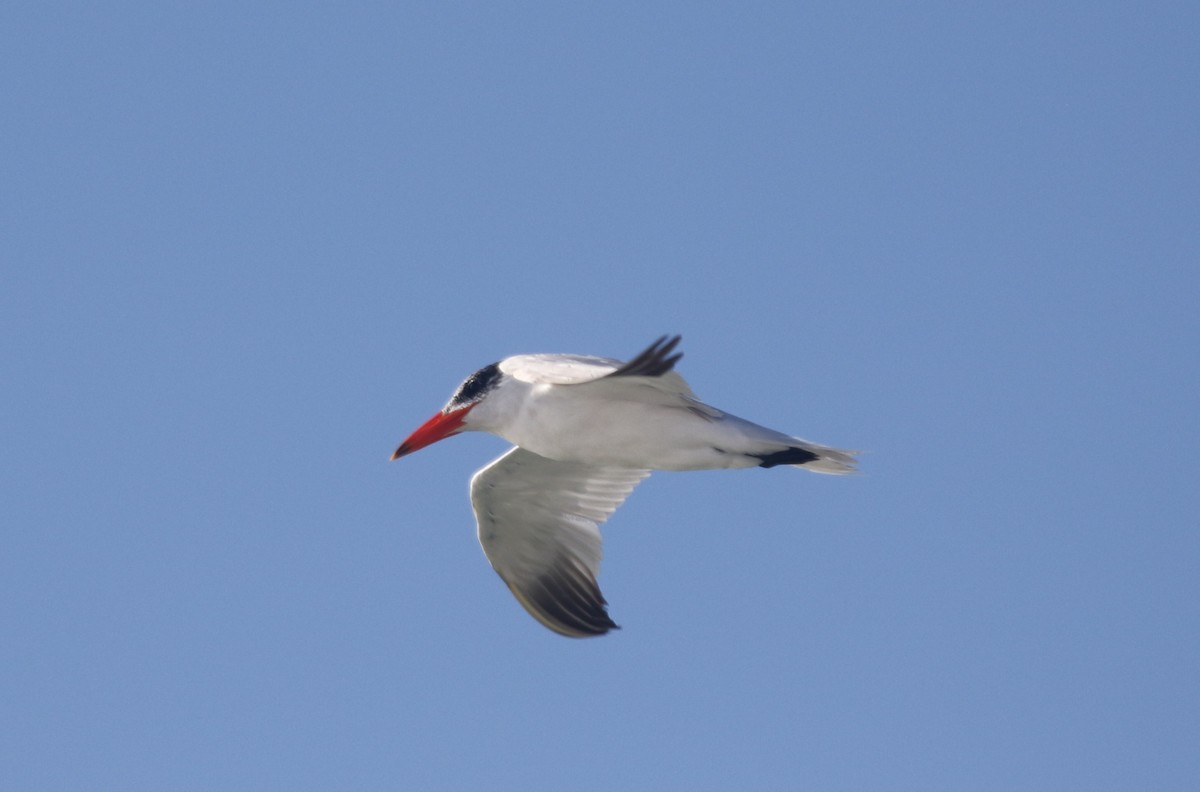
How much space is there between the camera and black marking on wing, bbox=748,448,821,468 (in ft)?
28.3

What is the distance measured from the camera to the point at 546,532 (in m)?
10.1

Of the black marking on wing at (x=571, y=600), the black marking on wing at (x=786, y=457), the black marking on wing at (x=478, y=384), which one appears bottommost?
the black marking on wing at (x=571, y=600)

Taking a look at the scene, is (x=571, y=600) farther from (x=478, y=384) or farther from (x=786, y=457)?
(x=786, y=457)

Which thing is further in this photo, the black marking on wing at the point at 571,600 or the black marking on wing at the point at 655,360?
the black marking on wing at the point at 571,600

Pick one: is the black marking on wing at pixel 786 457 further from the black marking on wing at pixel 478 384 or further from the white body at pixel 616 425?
the black marking on wing at pixel 478 384

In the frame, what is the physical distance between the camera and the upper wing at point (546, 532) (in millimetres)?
9867

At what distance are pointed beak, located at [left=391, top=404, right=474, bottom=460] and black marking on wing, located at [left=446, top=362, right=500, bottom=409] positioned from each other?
57 millimetres

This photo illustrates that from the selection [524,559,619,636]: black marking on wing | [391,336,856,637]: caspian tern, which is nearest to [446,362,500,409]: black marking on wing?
[391,336,856,637]: caspian tern

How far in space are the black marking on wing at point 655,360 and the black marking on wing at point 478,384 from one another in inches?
61.6

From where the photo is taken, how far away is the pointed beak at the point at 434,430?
Answer: 882cm

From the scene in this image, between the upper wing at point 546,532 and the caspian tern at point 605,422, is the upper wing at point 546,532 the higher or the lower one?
the lower one

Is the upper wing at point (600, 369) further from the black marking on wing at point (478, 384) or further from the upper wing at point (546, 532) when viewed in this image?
the upper wing at point (546, 532)

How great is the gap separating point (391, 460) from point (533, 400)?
1113mm

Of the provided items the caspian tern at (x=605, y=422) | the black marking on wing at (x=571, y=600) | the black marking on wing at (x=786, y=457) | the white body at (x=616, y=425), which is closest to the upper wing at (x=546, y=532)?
the black marking on wing at (x=571, y=600)
